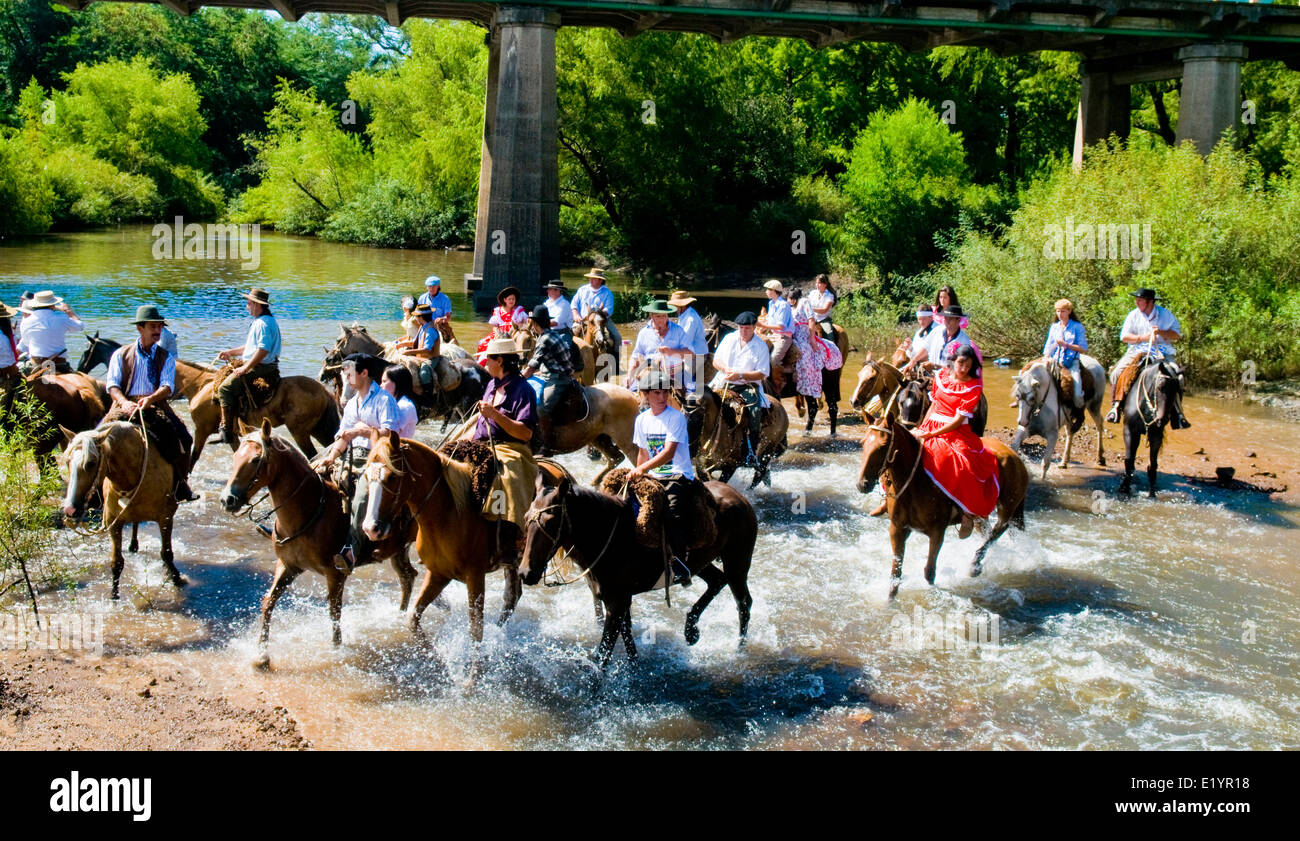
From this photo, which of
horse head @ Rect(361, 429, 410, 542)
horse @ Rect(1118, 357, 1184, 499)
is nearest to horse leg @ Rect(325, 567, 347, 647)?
horse head @ Rect(361, 429, 410, 542)

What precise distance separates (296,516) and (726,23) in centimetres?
2388

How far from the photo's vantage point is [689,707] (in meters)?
8.95

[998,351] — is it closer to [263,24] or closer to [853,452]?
[853,452]

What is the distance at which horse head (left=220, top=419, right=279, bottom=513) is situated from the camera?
8.41 metres

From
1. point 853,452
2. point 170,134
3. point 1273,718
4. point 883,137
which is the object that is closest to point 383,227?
point 170,134

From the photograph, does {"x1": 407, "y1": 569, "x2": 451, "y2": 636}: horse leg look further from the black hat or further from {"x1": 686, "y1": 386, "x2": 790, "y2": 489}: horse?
{"x1": 686, "y1": 386, "x2": 790, "y2": 489}: horse

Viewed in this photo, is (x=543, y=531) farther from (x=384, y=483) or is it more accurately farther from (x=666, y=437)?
(x=666, y=437)

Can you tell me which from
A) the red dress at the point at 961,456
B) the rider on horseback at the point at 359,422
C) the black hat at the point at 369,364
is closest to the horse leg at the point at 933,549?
the red dress at the point at 961,456

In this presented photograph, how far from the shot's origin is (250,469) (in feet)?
28.2

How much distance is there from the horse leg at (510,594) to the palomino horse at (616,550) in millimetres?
1056

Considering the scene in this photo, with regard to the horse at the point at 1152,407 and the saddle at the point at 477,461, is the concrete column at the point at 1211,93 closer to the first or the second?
the horse at the point at 1152,407

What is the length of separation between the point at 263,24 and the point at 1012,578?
279ft

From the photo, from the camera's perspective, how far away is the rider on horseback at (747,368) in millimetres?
14188

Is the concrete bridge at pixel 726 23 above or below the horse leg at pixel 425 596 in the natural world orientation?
above
